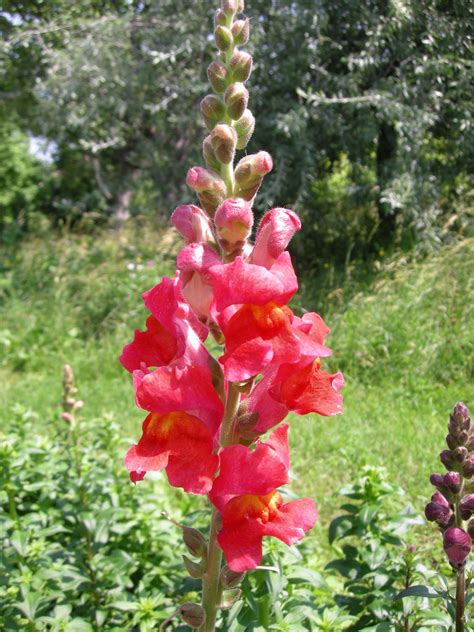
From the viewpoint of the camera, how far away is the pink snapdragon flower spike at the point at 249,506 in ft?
3.84

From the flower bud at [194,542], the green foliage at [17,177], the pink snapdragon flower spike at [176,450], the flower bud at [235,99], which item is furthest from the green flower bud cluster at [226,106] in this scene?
the green foliage at [17,177]

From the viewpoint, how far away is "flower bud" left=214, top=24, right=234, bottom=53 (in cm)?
139

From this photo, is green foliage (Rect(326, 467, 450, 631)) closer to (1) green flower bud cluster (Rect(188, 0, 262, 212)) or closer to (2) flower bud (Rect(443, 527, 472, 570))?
(2) flower bud (Rect(443, 527, 472, 570))

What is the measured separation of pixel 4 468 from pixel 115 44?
5604mm

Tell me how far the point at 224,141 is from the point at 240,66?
21cm

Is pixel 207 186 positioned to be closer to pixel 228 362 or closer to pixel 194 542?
pixel 228 362

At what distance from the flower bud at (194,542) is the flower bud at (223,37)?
1123 millimetres

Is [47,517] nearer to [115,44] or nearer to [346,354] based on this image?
[346,354]

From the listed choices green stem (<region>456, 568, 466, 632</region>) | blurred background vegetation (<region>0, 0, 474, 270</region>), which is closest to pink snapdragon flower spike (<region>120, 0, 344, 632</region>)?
green stem (<region>456, 568, 466, 632</region>)

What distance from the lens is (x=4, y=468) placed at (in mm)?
2416

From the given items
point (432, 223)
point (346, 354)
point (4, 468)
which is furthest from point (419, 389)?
point (4, 468)

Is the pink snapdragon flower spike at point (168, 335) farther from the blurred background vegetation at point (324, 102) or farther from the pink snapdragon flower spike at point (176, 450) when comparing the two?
the blurred background vegetation at point (324, 102)

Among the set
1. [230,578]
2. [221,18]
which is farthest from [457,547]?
[221,18]

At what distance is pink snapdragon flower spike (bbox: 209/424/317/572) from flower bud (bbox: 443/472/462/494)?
51 centimetres
